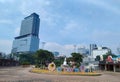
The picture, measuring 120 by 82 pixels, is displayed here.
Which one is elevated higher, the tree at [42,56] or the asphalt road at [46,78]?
the tree at [42,56]

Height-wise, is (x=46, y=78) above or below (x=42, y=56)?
below

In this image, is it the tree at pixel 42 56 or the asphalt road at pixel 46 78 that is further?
the tree at pixel 42 56

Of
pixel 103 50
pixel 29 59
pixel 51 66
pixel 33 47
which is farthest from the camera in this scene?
pixel 33 47

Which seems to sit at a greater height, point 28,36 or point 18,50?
point 28,36

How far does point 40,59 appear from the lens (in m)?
80.8

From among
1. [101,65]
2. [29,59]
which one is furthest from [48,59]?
[29,59]

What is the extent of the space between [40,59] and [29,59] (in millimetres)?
60337

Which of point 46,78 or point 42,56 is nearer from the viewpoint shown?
point 46,78

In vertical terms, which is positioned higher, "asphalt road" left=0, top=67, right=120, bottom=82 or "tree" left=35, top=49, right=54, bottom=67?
"tree" left=35, top=49, right=54, bottom=67

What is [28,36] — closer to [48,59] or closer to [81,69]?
[48,59]

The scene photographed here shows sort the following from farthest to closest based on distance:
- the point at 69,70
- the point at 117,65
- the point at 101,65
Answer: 1. the point at 101,65
2. the point at 117,65
3. the point at 69,70

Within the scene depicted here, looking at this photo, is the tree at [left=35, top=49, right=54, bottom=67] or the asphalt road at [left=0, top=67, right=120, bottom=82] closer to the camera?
the asphalt road at [left=0, top=67, right=120, bottom=82]

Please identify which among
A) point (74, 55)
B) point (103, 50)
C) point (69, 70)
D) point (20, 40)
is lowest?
point (69, 70)

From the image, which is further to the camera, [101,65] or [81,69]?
[101,65]
